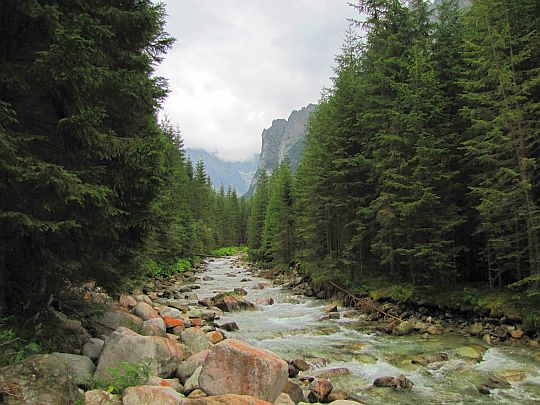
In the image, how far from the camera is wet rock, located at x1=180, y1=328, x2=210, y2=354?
420 inches

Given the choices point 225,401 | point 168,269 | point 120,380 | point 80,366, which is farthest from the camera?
point 168,269

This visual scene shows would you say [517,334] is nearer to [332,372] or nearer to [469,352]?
[469,352]

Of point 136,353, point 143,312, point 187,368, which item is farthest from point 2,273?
point 143,312

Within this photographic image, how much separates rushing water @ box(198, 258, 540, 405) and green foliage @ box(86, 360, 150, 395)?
5.27 m

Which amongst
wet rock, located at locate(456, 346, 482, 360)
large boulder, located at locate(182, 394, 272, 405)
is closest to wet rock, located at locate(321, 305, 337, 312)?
wet rock, located at locate(456, 346, 482, 360)

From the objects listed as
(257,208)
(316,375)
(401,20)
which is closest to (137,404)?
(316,375)

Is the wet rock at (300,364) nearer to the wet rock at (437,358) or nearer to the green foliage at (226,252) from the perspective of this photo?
the wet rock at (437,358)

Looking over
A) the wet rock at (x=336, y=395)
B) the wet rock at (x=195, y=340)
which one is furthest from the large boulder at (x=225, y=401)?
the wet rock at (x=195, y=340)

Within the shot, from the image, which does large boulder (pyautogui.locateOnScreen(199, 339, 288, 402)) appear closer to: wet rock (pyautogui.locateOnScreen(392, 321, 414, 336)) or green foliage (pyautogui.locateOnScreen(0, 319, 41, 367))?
green foliage (pyautogui.locateOnScreen(0, 319, 41, 367))

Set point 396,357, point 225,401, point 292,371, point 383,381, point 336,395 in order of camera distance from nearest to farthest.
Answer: point 225,401, point 336,395, point 383,381, point 292,371, point 396,357

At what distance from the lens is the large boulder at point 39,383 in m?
4.98

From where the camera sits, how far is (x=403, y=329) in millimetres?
15016

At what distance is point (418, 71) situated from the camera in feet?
59.1

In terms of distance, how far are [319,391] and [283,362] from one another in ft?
6.44
